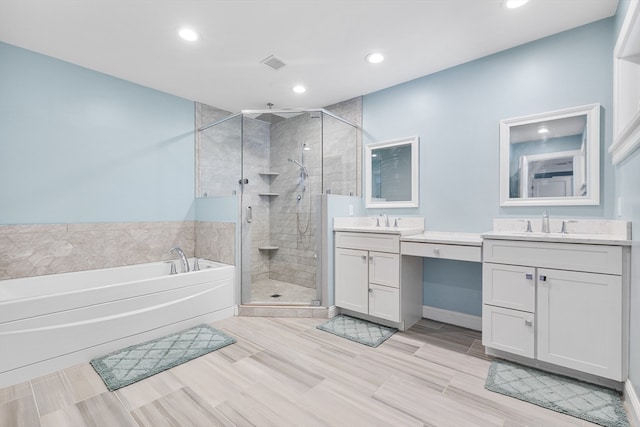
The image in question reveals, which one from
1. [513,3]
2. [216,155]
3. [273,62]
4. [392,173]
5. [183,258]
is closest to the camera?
[513,3]

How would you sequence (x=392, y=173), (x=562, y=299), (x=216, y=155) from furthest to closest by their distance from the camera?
(x=216, y=155)
(x=392, y=173)
(x=562, y=299)

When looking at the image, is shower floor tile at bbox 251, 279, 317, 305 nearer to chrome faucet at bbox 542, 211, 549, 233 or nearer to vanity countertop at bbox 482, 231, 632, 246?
vanity countertop at bbox 482, 231, 632, 246

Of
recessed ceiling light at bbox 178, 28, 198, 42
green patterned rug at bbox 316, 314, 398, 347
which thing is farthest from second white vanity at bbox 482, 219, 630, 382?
recessed ceiling light at bbox 178, 28, 198, 42

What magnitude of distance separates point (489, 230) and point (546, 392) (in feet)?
4.24

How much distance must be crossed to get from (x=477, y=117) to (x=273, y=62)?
2.04 metres

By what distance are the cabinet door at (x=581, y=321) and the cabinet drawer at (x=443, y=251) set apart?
43 cm

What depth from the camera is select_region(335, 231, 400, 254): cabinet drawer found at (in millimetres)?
2662

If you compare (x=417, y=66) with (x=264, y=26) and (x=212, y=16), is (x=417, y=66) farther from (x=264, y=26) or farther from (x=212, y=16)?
(x=212, y=16)

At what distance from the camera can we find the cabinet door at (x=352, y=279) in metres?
2.83

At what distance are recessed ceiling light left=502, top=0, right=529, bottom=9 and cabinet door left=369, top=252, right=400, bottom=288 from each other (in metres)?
2.06

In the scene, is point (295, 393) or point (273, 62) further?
point (273, 62)

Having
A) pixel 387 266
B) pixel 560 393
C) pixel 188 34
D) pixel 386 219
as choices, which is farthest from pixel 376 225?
pixel 188 34

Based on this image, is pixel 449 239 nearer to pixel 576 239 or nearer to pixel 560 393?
pixel 576 239

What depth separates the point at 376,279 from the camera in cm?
275
